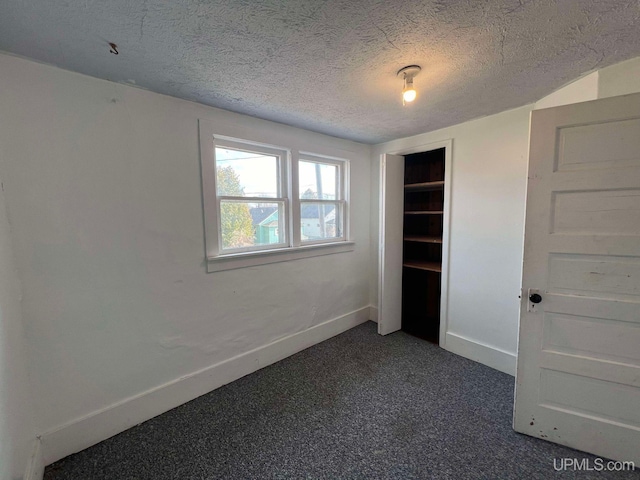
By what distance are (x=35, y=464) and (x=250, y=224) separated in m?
1.91

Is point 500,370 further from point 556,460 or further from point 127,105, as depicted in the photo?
point 127,105

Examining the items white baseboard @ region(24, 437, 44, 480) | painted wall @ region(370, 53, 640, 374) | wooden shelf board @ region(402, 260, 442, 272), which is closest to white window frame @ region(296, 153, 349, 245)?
wooden shelf board @ region(402, 260, 442, 272)

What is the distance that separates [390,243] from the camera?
9.99ft

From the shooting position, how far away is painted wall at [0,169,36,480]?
3.62ft

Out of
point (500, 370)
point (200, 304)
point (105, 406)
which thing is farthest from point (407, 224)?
point (105, 406)

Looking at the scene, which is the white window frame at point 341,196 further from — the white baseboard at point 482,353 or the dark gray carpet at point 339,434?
the white baseboard at point 482,353

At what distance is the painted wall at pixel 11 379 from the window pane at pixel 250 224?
3.92ft

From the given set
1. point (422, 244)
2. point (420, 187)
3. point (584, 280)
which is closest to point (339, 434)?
point (584, 280)

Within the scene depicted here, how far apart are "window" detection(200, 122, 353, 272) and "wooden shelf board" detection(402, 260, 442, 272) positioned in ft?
2.65

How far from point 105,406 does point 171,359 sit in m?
0.43

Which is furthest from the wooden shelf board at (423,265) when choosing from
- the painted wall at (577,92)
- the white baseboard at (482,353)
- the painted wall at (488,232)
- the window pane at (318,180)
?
the painted wall at (577,92)

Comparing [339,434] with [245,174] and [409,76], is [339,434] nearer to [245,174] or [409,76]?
[245,174]

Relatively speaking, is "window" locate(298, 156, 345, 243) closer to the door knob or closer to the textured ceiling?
the textured ceiling

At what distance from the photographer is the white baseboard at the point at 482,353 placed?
232 centimetres
